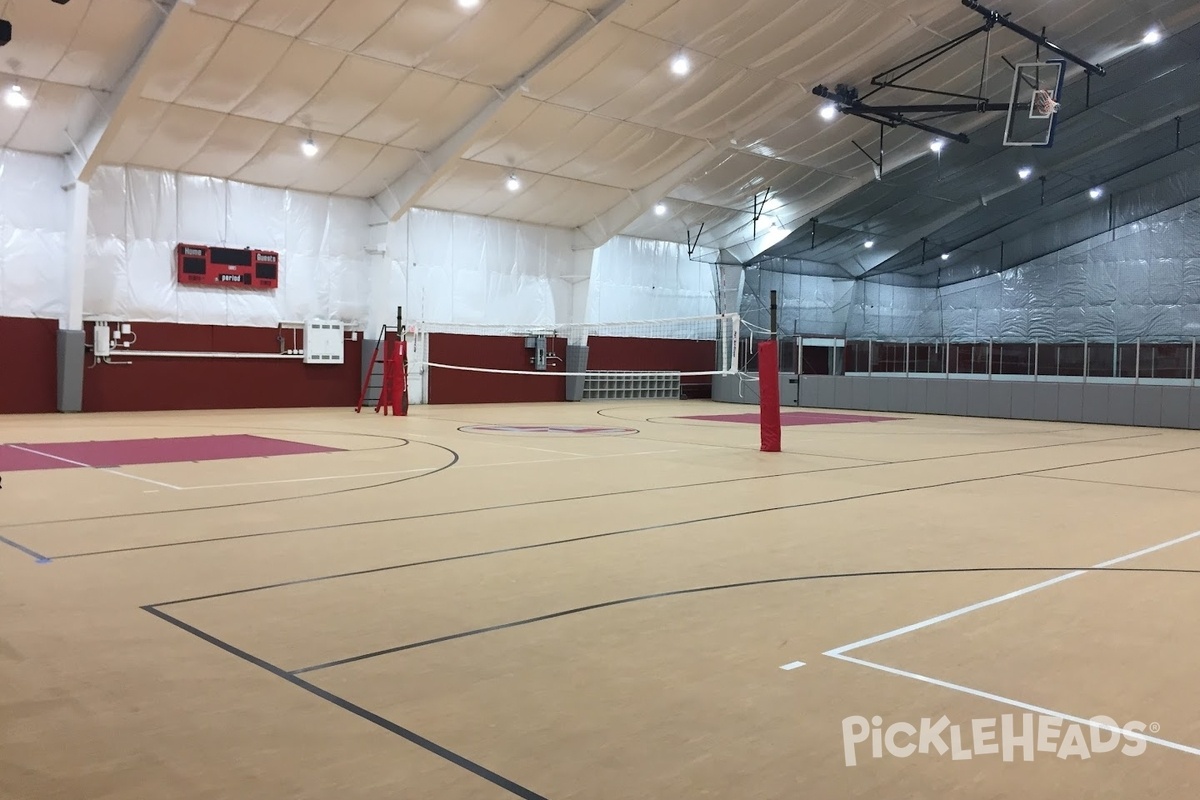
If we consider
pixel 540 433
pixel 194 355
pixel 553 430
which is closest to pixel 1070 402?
pixel 553 430

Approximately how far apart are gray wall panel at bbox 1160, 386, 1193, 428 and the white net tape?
909 centimetres

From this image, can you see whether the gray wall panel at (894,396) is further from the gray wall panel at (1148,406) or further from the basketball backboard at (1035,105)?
the basketball backboard at (1035,105)

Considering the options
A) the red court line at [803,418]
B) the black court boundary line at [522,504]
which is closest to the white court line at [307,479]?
the black court boundary line at [522,504]

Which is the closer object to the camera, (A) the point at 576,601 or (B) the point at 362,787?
(B) the point at 362,787

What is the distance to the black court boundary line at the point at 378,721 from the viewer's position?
2414mm

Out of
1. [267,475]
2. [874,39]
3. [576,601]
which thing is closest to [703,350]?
[874,39]

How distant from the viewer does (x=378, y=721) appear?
110 inches

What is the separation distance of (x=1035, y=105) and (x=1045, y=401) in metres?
7.11

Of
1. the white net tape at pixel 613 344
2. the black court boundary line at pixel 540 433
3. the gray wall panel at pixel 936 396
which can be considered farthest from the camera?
the gray wall panel at pixel 936 396

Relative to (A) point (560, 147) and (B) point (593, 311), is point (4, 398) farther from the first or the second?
(B) point (593, 311)

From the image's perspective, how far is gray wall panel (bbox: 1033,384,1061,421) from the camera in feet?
67.1

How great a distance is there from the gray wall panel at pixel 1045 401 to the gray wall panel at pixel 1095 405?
587 millimetres

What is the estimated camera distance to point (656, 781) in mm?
2449

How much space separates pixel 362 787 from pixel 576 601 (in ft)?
6.55
